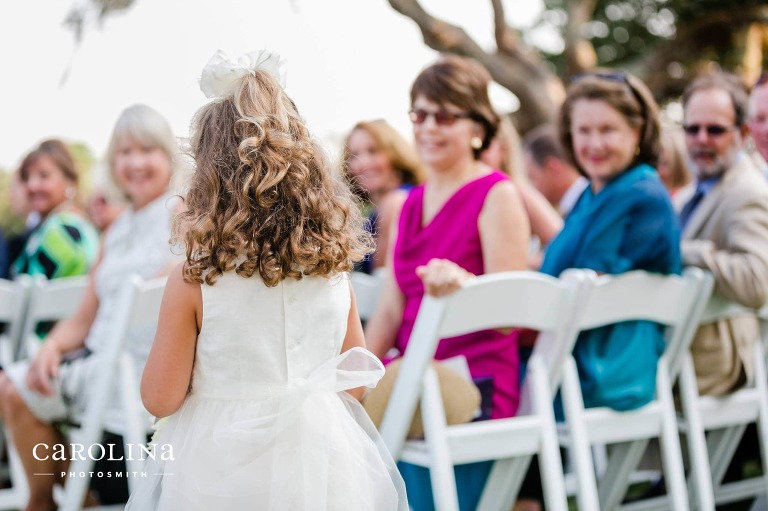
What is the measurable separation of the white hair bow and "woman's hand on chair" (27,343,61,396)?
1815mm

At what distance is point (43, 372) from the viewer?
3.37 metres

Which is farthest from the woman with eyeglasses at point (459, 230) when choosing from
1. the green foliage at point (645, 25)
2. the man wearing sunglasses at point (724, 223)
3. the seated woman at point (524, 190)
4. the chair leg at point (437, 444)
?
the green foliage at point (645, 25)

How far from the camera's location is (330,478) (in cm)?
193

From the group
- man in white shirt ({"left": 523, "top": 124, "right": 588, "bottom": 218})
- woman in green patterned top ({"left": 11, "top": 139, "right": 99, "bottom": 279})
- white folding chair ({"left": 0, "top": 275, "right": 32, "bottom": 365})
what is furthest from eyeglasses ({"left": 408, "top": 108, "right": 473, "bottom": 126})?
man in white shirt ({"left": 523, "top": 124, "right": 588, "bottom": 218})

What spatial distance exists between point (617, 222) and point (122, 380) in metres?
1.76

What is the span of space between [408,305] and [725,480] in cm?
193

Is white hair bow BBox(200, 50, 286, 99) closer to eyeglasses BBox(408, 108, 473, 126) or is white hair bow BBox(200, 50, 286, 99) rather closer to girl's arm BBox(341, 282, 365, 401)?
girl's arm BBox(341, 282, 365, 401)

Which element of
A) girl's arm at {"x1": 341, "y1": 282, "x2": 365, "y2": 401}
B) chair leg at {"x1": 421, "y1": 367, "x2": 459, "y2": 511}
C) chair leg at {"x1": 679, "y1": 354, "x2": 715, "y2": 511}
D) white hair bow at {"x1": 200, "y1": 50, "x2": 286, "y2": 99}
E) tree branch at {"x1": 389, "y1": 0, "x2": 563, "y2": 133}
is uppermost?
tree branch at {"x1": 389, "y1": 0, "x2": 563, "y2": 133}

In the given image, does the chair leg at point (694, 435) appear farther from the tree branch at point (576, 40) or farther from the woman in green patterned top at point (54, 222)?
the tree branch at point (576, 40)

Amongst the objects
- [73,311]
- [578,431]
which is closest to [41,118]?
[73,311]

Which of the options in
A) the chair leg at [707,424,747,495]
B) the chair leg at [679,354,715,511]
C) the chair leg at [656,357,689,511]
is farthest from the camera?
the chair leg at [707,424,747,495]

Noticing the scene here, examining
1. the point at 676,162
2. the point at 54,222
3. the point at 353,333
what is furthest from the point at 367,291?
the point at 676,162

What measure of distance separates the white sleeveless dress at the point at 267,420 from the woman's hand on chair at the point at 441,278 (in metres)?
0.56

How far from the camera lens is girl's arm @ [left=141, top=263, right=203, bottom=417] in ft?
6.16
